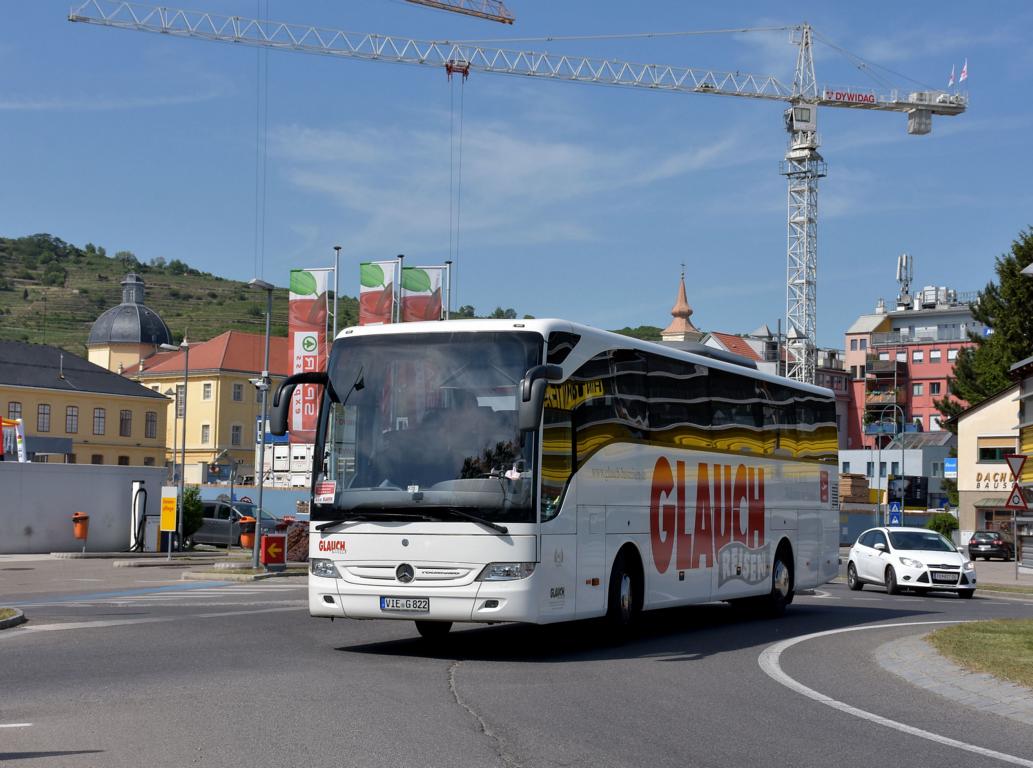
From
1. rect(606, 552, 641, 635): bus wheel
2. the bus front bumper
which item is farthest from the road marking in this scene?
the bus front bumper

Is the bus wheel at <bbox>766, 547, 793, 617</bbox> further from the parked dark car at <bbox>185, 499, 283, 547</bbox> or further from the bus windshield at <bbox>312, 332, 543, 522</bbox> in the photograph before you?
the parked dark car at <bbox>185, 499, 283, 547</bbox>

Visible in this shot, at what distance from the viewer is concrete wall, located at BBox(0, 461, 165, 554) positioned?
4222cm

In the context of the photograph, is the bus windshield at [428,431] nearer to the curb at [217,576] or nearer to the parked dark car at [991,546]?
the curb at [217,576]

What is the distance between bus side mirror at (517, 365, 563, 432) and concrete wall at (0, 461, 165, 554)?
32400 mm

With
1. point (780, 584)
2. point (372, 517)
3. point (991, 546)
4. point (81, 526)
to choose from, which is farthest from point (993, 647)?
point (991, 546)

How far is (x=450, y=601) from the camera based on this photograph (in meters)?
13.8

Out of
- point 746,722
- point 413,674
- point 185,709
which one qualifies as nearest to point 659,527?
point 413,674

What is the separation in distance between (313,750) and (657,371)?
939 cm

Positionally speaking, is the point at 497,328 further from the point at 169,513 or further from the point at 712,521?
the point at 169,513

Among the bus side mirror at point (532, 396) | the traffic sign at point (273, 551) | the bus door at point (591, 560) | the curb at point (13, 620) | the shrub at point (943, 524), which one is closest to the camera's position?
the bus side mirror at point (532, 396)

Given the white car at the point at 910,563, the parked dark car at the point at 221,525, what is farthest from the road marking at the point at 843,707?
the parked dark car at the point at 221,525

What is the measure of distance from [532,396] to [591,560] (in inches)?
100

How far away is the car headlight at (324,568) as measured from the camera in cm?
1440

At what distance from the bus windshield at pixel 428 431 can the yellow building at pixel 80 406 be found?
80223mm
